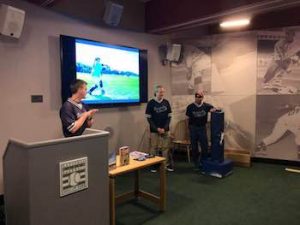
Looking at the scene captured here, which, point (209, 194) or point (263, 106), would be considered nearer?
point (209, 194)

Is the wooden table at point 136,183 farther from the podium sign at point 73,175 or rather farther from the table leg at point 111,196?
the podium sign at point 73,175

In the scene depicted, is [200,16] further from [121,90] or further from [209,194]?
[209,194]

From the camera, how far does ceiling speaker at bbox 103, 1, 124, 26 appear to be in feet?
14.8

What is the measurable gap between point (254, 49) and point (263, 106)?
3.81 ft

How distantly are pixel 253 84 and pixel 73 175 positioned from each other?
4.39 metres

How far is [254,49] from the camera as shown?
5438mm

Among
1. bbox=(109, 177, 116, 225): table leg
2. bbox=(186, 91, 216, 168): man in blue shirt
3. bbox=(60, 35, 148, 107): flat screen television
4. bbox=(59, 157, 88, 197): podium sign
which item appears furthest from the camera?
bbox=(186, 91, 216, 168): man in blue shirt

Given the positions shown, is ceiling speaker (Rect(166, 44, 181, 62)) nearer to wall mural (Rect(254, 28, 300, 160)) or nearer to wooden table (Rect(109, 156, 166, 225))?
wall mural (Rect(254, 28, 300, 160))

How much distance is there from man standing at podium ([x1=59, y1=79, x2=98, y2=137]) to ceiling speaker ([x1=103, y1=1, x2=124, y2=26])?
6.50 ft

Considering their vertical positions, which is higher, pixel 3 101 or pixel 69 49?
pixel 69 49

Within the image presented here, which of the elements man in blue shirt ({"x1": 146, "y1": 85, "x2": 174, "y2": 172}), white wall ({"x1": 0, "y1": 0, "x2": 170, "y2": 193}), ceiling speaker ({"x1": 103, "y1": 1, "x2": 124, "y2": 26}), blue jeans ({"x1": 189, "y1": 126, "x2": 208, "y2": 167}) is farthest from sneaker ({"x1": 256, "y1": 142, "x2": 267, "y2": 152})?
ceiling speaker ({"x1": 103, "y1": 1, "x2": 124, "y2": 26})

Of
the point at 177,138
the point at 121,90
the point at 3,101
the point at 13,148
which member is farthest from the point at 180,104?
the point at 13,148

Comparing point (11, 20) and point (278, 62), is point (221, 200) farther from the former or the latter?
point (11, 20)

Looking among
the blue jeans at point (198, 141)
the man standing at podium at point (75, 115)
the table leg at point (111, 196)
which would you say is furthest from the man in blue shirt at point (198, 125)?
the table leg at point (111, 196)
